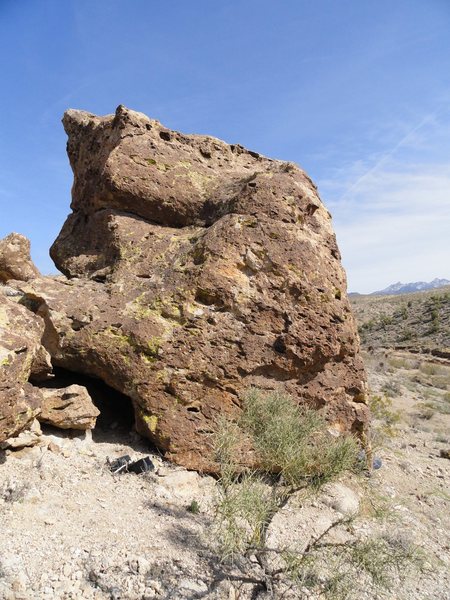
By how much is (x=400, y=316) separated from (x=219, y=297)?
3679 centimetres

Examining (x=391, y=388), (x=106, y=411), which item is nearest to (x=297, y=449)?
(x=106, y=411)

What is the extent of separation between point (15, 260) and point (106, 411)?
3.14 meters

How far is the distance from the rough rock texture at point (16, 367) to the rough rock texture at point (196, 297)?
962mm

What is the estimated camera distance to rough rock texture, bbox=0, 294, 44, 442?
5.15 metres

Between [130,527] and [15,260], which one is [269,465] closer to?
[130,527]

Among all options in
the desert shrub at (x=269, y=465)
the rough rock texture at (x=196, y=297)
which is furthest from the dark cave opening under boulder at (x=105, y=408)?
the desert shrub at (x=269, y=465)

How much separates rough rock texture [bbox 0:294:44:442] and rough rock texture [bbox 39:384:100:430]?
2.25 ft

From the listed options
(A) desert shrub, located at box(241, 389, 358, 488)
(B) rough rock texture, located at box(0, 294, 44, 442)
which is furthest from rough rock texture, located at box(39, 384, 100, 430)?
(A) desert shrub, located at box(241, 389, 358, 488)

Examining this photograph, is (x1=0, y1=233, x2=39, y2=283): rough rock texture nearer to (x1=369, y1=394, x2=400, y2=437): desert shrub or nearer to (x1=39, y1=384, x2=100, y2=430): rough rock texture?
(x1=39, y1=384, x2=100, y2=430): rough rock texture

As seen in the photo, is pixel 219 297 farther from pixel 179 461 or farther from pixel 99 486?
pixel 99 486

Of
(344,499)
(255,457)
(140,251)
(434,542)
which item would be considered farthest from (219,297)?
(434,542)

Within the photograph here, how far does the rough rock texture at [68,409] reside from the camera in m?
6.30

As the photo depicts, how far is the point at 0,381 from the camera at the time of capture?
16.6ft

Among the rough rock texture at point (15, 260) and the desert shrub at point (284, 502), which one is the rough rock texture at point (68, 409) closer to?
the desert shrub at point (284, 502)
